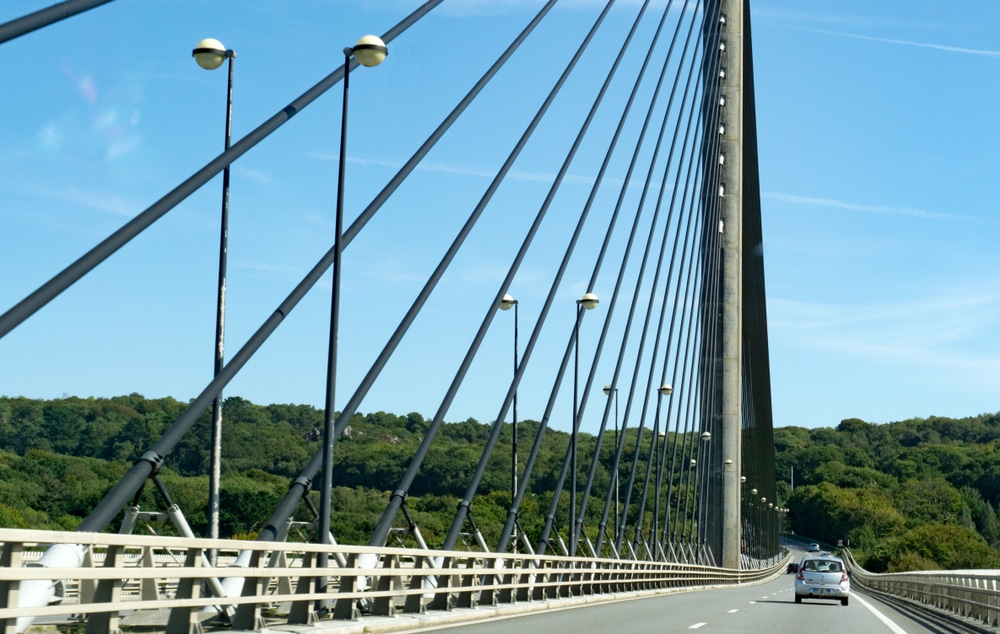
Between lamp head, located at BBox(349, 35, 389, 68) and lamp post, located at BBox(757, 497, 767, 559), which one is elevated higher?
lamp head, located at BBox(349, 35, 389, 68)

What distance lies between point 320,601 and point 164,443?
11.2 ft

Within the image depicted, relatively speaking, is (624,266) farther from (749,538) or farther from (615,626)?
(749,538)

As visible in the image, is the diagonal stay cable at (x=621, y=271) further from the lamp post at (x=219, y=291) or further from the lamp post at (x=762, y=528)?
the lamp post at (x=762, y=528)

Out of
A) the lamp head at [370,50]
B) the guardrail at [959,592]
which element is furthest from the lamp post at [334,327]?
→ the guardrail at [959,592]

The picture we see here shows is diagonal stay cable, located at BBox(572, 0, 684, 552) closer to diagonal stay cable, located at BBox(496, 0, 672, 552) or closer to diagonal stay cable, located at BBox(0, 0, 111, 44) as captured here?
diagonal stay cable, located at BBox(496, 0, 672, 552)

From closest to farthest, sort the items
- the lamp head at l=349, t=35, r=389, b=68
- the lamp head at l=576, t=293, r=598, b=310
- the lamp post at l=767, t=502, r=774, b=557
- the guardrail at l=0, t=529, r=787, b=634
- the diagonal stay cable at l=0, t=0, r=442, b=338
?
the guardrail at l=0, t=529, r=787, b=634 → the diagonal stay cable at l=0, t=0, r=442, b=338 → the lamp head at l=349, t=35, r=389, b=68 → the lamp head at l=576, t=293, r=598, b=310 → the lamp post at l=767, t=502, r=774, b=557

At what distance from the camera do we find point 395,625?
46.9 ft

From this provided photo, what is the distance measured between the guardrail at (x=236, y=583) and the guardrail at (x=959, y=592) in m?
7.28

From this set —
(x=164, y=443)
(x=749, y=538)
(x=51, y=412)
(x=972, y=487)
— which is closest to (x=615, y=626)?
(x=164, y=443)

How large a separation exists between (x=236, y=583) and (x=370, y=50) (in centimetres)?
689

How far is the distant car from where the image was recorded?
104ft

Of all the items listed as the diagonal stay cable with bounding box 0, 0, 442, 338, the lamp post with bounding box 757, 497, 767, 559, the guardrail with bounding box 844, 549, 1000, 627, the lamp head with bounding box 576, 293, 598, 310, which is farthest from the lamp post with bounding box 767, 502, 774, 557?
the diagonal stay cable with bounding box 0, 0, 442, 338

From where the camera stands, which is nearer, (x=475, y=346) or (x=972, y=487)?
(x=475, y=346)

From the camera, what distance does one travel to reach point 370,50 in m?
16.0
